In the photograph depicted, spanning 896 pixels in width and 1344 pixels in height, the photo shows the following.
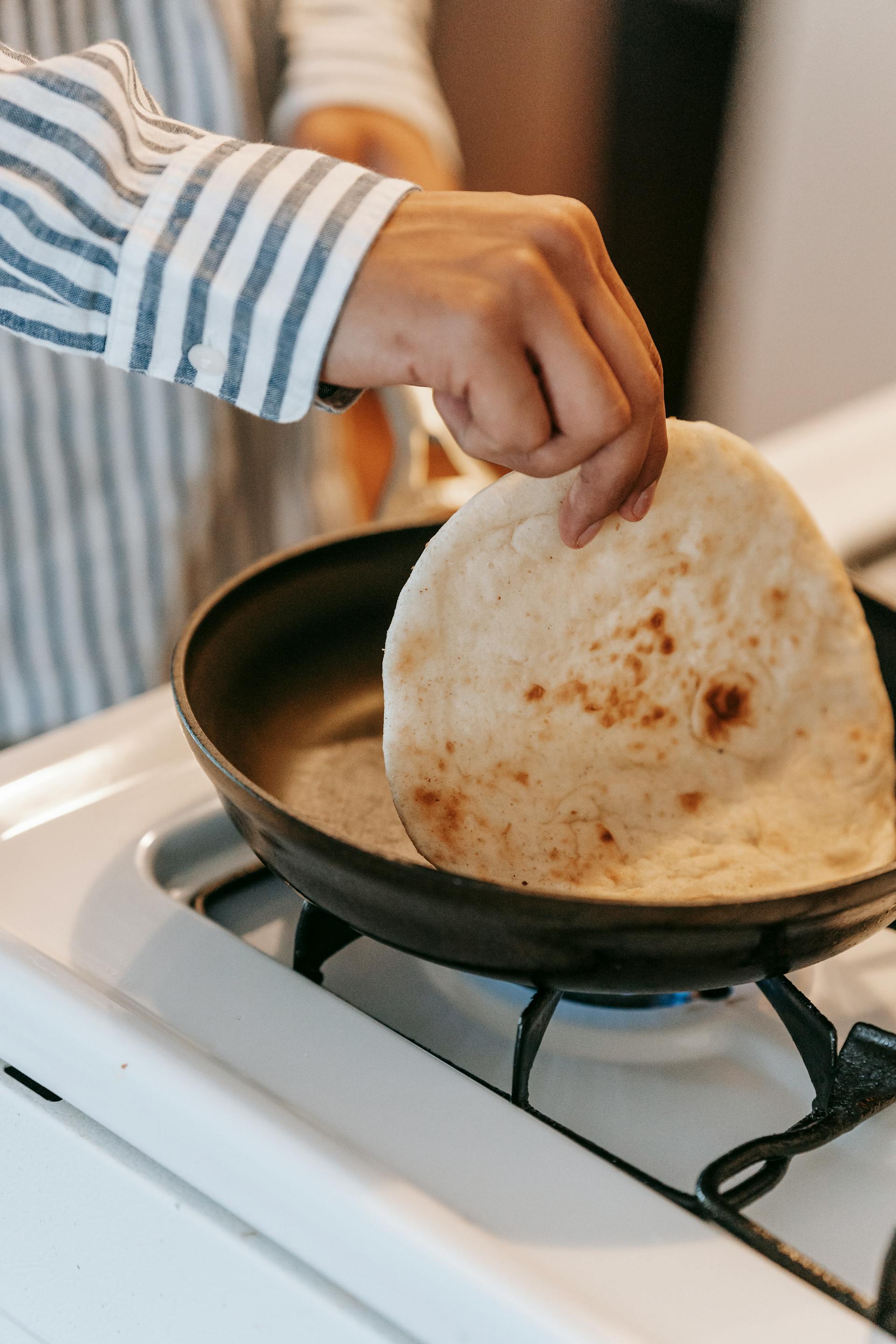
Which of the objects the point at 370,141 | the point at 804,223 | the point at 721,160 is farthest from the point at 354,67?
the point at 721,160

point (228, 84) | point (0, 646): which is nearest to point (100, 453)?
point (0, 646)

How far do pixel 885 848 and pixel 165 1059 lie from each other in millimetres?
386

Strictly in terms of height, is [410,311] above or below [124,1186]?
above

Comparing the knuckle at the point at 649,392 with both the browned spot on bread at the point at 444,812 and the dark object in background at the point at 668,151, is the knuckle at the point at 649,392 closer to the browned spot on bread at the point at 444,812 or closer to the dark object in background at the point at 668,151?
the browned spot on bread at the point at 444,812

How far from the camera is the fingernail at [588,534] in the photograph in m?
0.59

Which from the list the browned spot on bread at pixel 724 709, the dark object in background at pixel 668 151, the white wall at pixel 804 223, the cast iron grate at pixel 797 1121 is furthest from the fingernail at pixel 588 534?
the white wall at pixel 804 223

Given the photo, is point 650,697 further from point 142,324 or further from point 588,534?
point 142,324

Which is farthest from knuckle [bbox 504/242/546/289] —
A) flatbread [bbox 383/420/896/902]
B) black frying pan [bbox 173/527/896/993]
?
black frying pan [bbox 173/527/896/993]

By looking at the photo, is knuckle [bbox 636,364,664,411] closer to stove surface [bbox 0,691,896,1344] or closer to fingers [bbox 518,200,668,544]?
fingers [bbox 518,200,668,544]

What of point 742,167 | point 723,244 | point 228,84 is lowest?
point 723,244

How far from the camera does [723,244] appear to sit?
2998 millimetres

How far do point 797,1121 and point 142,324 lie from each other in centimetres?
47

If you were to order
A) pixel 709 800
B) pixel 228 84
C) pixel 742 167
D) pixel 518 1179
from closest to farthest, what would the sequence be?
pixel 518 1179, pixel 709 800, pixel 228 84, pixel 742 167

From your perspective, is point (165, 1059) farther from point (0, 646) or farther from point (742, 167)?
point (742, 167)
